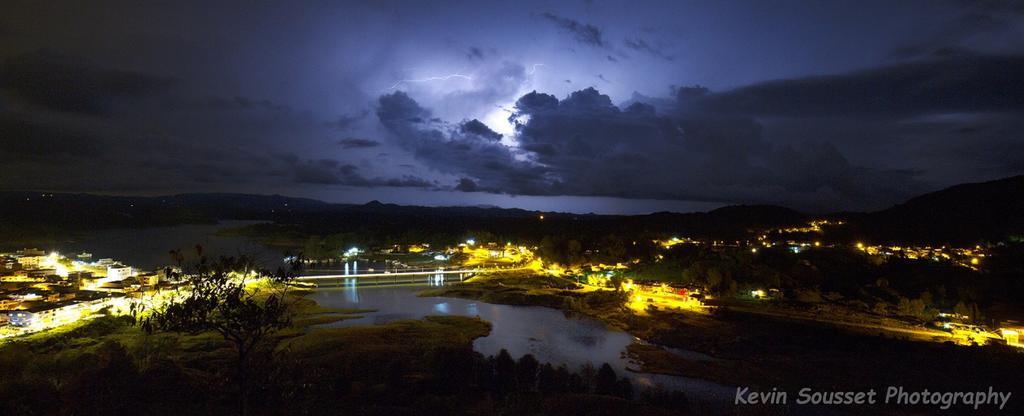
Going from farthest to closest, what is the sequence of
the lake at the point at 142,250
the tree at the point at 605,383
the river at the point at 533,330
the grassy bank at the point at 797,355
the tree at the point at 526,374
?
the lake at the point at 142,250 < the river at the point at 533,330 < the grassy bank at the point at 797,355 < the tree at the point at 526,374 < the tree at the point at 605,383

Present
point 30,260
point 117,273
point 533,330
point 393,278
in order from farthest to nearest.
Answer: point 393,278 → point 30,260 → point 117,273 → point 533,330

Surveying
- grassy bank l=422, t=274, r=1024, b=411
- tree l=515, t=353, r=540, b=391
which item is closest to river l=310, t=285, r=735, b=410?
grassy bank l=422, t=274, r=1024, b=411

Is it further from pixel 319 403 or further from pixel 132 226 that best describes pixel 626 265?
pixel 132 226

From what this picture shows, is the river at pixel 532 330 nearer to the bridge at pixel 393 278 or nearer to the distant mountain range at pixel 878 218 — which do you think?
the bridge at pixel 393 278

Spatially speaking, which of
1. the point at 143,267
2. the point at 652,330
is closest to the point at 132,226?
the point at 143,267

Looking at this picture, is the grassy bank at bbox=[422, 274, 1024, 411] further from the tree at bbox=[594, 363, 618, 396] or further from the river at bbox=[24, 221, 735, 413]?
the tree at bbox=[594, 363, 618, 396]

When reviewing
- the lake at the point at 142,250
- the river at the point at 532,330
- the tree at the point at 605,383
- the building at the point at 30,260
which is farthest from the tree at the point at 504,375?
the building at the point at 30,260

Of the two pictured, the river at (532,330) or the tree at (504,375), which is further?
the river at (532,330)

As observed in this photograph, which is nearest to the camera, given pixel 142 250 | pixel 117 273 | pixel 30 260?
pixel 117 273

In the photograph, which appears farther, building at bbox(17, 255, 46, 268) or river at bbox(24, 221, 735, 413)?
building at bbox(17, 255, 46, 268)

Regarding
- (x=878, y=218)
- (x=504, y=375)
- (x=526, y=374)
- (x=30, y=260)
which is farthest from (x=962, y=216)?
(x=30, y=260)

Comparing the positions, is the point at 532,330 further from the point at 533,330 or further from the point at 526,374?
the point at 526,374
